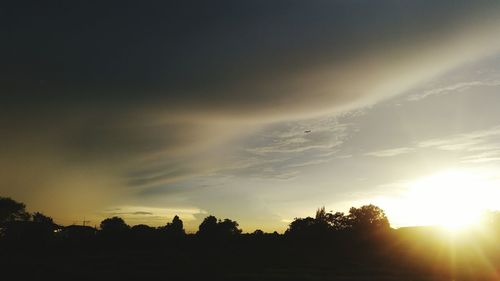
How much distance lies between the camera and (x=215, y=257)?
99000mm

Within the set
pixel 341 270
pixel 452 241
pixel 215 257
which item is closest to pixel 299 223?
pixel 452 241

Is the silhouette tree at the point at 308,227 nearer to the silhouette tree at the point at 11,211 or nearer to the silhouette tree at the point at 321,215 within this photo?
the silhouette tree at the point at 321,215

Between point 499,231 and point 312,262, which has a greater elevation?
point 499,231

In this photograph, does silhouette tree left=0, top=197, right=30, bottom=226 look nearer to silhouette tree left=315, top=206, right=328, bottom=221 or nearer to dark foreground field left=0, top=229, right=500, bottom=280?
dark foreground field left=0, top=229, right=500, bottom=280

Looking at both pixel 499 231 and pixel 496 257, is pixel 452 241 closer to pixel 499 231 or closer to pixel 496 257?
pixel 496 257

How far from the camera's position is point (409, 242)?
125 meters

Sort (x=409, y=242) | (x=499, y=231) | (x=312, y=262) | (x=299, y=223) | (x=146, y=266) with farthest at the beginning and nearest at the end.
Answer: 1. (x=299, y=223)
2. (x=499, y=231)
3. (x=409, y=242)
4. (x=312, y=262)
5. (x=146, y=266)

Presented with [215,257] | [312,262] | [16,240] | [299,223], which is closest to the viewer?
[312,262]

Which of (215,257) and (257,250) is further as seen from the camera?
(257,250)

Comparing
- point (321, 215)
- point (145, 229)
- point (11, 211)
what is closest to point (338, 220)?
point (321, 215)

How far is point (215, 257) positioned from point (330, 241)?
41.8 metres

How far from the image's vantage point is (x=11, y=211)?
148 m

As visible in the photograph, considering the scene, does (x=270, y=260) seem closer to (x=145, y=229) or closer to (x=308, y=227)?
(x=308, y=227)

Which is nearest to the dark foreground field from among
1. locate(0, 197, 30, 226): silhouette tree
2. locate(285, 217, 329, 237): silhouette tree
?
locate(285, 217, 329, 237): silhouette tree
